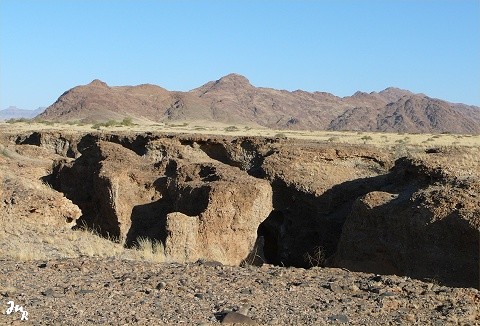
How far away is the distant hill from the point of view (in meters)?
103

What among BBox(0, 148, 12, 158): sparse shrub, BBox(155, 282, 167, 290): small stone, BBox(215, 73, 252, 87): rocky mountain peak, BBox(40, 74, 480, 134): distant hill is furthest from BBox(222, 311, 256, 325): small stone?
BBox(215, 73, 252, 87): rocky mountain peak

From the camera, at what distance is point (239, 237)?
13.4 m

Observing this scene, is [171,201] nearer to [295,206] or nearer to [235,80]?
[295,206]

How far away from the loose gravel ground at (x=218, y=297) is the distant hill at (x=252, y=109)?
7885 cm

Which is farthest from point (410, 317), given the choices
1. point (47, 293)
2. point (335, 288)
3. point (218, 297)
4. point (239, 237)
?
point (239, 237)

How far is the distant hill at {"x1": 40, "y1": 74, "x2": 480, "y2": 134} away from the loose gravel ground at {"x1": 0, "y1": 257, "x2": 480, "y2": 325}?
7885 centimetres

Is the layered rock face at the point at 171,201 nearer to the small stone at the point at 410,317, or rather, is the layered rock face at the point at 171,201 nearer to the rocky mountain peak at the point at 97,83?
the small stone at the point at 410,317

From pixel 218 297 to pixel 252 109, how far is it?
11836 cm

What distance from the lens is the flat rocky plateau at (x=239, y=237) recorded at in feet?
22.5

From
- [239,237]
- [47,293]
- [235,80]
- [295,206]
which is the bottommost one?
[239,237]

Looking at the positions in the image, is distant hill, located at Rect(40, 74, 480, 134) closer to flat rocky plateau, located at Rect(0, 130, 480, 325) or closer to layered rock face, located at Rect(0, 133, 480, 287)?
flat rocky plateau, located at Rect(0, 130, 480, 325)

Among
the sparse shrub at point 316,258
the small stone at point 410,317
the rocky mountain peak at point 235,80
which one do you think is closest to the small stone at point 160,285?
the small stone at point 410,317

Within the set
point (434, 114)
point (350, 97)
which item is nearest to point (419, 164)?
point (434, 114)

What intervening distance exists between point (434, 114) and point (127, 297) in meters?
115
